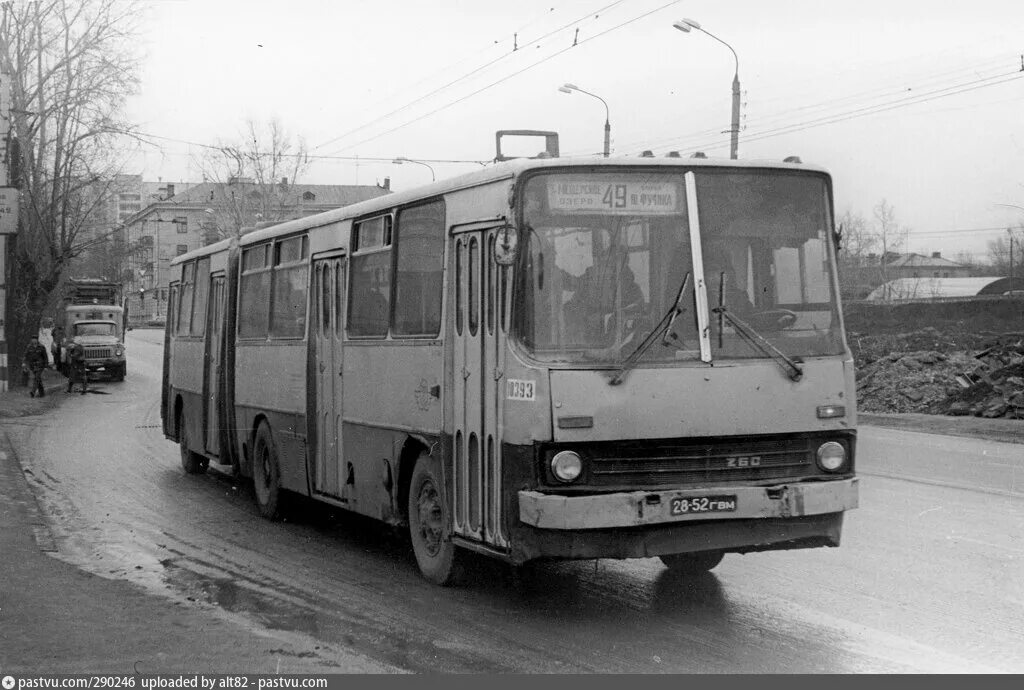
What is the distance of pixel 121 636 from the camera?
23.1 ft

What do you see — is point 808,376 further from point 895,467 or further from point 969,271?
point 969,271

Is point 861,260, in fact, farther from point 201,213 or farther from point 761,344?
point 761,344

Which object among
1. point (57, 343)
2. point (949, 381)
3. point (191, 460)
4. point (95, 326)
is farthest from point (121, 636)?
point (57, 343)

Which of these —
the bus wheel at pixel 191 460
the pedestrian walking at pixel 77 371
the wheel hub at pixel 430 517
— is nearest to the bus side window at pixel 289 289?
the wheel hub at pixel 430 517

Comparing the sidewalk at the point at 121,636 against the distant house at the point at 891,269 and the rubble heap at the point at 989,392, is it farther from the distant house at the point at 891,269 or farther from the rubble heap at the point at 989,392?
the distant house at the point at 891,269

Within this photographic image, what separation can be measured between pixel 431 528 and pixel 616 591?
1336 mm

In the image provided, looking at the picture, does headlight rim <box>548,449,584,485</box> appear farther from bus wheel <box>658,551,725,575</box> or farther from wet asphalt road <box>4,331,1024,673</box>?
bus wheel <box>658,551,725,575</box>

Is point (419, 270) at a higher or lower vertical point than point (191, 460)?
higher

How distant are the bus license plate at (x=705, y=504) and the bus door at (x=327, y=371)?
3.93 meters

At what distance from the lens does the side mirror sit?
7402 millimetres

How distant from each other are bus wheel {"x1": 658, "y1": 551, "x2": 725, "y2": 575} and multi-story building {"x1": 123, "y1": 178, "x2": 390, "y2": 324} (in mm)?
68900

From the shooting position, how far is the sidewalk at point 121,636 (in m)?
6.39

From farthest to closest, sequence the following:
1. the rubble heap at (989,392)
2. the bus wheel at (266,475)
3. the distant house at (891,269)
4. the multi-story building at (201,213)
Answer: the distant house at (891,269) < the multi-story building at (201,213) < the rubble heap at (989,392) < the bus wheel at (266,475)

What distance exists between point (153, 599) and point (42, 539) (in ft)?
10.3
